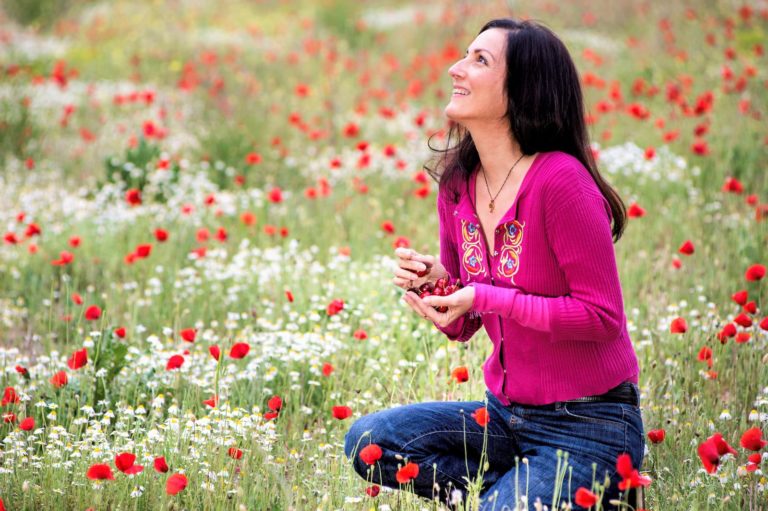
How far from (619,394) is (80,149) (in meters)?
6.02

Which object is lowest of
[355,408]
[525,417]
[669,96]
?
[355,408]

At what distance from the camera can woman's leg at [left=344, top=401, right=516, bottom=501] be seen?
2.65m

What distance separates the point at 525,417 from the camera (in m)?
2.63

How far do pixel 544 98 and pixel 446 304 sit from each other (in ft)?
2.32

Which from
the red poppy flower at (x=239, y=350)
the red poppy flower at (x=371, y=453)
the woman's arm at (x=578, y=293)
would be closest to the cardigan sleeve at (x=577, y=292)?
the woman's arm at (x=578, y=293)

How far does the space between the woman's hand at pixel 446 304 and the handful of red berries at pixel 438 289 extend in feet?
0.08

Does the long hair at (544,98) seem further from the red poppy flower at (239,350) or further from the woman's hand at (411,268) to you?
the red poppy flower at (239,350)

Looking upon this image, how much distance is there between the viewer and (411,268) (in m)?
2.63

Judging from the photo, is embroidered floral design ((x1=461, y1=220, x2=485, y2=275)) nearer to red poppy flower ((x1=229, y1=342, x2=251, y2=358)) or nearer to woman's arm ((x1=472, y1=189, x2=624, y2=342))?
woman's arm ((x1=472, y1=189, x2=624, y2=342))

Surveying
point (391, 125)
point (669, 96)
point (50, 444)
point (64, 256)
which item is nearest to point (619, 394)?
point (50, 444)

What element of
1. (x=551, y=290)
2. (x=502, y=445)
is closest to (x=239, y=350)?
(x=502, y=445)

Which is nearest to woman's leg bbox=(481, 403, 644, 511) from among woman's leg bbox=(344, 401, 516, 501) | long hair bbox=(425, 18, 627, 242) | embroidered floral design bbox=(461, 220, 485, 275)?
woman's leg bbox=(344, 401, 516, 501)

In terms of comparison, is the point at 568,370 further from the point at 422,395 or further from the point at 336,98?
the point at 336,98

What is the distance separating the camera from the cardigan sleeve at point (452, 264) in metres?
2.86
